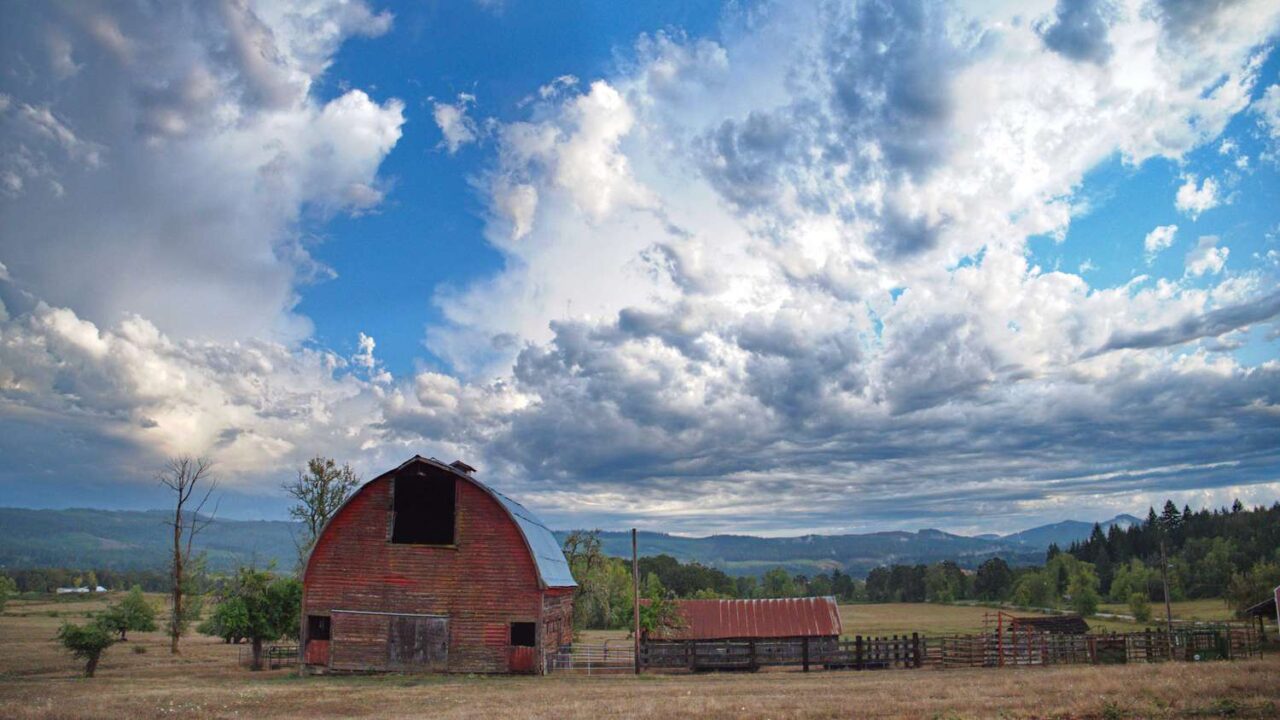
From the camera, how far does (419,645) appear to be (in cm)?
3588

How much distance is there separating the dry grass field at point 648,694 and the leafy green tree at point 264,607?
202 centimetres

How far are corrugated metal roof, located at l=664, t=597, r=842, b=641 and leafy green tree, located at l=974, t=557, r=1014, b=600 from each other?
387ft

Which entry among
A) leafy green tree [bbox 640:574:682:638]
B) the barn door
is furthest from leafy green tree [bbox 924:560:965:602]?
the barn door

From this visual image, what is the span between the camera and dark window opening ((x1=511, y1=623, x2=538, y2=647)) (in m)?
36.8

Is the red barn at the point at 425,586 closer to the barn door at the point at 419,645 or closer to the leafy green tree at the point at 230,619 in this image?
the barn door at the point at 419,645

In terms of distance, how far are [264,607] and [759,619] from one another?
27194 mm

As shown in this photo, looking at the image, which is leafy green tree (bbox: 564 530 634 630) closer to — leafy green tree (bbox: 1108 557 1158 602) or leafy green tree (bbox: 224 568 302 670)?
leafy green tree (bbox: 224 568 302 670)

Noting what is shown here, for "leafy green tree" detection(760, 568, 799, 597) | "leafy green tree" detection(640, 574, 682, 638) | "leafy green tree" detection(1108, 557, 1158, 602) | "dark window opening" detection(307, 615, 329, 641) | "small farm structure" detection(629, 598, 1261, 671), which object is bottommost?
"leafy green tree" detection(760, 568, 799, 597)

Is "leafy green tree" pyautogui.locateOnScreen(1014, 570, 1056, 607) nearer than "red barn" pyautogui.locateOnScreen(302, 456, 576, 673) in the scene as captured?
No

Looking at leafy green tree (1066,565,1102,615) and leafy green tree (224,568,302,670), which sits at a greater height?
leafy green tree (224,568,302,670)

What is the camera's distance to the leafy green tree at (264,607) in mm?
39594

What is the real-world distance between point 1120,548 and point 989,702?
166295 mm

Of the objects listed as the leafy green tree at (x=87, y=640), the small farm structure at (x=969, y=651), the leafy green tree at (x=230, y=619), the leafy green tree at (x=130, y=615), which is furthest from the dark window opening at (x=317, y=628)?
the small farm structure at (x=969, y=651)

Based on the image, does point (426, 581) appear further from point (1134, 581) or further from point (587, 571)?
point (1134, 581)
